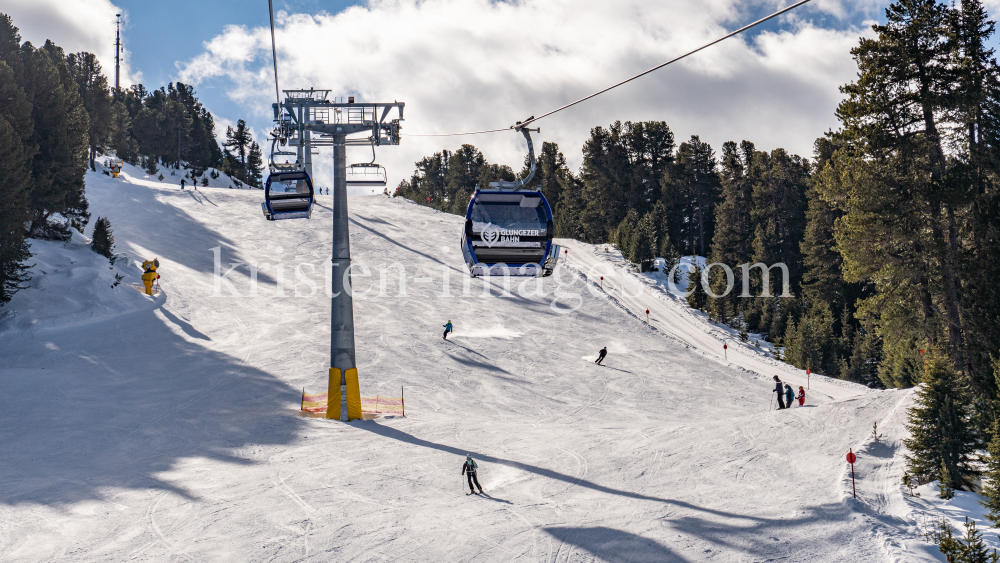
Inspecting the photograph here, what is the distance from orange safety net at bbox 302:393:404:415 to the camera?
20889 millimetres

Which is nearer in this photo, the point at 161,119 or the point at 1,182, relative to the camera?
the point at 1,182

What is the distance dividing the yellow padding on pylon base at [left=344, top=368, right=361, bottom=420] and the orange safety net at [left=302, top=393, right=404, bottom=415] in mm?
885

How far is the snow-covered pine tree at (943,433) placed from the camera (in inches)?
547

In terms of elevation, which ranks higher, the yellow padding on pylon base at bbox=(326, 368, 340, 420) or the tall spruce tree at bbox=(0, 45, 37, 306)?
the tall spruce tree at bbox=(0, 45, 37, 306)

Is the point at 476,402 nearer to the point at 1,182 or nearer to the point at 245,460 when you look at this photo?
the point at 245,460

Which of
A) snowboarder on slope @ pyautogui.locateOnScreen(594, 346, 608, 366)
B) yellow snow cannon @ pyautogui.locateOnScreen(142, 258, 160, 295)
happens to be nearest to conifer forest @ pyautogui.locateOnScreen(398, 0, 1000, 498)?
snowboarder on slope @ pyautogui.locateOnScreen(594, 346, 608, 366)

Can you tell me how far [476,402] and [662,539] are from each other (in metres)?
11.7

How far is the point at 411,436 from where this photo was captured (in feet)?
60.6

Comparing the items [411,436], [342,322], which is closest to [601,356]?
[411,436]

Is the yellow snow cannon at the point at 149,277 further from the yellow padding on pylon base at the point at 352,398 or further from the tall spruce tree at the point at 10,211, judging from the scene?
the yellow padding on pylon base at the point at 352,398

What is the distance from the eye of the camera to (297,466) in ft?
50.1

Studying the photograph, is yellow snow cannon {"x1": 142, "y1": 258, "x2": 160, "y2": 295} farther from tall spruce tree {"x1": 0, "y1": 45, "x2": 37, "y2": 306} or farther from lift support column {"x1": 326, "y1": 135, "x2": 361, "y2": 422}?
lift support column {"x1": 326, "y1": 135, "x2": 361, "y2": 422}

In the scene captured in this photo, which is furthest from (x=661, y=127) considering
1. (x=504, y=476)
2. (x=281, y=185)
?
(x=504, y=476)

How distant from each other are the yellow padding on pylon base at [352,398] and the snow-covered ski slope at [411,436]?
30.0 inches
